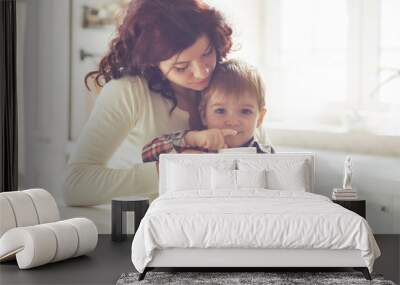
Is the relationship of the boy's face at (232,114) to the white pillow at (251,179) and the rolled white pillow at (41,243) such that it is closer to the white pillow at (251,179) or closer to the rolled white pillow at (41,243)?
the white pillow at (251,179)

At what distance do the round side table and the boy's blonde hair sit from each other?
49.9 inches

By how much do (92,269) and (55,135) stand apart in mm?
2497

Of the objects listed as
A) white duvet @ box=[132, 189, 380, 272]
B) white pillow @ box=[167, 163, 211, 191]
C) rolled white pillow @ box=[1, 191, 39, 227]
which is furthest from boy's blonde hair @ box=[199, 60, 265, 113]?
white duvet @ box=[132, 189, 380, 272]

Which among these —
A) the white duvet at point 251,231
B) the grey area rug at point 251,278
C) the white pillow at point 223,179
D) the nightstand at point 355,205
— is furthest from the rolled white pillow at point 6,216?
the nightstand at point 355,205

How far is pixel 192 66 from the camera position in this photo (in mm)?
7797

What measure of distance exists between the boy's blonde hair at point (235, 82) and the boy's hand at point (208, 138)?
25 centimetres

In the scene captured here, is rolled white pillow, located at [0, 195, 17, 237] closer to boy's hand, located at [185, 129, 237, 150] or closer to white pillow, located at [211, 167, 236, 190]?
white pillow, located at [211, 167, 236, 190]

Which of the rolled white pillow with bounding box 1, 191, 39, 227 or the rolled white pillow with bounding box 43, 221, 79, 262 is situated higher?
the rolled white pillow with bounding box 1, 191, 39, 227

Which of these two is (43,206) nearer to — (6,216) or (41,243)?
(6,216)

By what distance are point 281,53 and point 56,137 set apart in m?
2.59

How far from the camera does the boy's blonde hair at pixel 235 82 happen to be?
7.79m

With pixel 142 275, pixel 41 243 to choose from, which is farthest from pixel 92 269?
pixel 142 275

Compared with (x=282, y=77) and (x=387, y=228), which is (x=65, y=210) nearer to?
(x=282, y=77)

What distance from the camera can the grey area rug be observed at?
17.5ft
